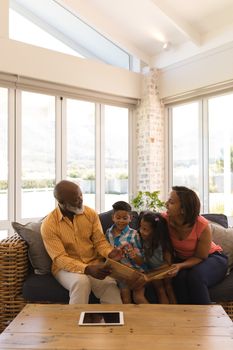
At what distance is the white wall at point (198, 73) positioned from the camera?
149 inches

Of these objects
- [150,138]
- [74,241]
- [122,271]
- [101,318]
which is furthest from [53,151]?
[101,318]

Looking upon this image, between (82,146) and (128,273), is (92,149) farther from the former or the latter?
(128,273)

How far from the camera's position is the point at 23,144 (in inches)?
150

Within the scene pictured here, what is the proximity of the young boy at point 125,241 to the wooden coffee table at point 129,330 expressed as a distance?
0.46 metres

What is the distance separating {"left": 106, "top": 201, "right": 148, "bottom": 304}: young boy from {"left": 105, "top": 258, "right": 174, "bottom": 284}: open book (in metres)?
0.12

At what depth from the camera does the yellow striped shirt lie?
2.22 m

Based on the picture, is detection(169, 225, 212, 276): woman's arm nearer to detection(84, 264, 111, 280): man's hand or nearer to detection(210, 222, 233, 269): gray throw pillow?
detection(210, 222, 233, 269): gray throw pillow

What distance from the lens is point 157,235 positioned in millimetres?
2279

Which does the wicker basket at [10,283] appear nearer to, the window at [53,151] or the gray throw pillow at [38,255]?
the gray throw pillow at [38,255]

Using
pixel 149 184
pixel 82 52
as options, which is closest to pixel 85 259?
pixel 149 184

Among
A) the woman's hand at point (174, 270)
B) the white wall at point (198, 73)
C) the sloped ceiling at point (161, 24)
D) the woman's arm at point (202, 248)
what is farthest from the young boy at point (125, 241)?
the sloped ceiling at point (161, 24)

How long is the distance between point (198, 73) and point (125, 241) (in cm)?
267

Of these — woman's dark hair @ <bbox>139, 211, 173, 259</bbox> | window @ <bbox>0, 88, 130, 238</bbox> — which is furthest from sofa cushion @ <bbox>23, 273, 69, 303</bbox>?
window @ <bbox>0, 88, 130, 238</bbox>

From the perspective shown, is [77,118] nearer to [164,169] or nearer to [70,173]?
[70,173]
